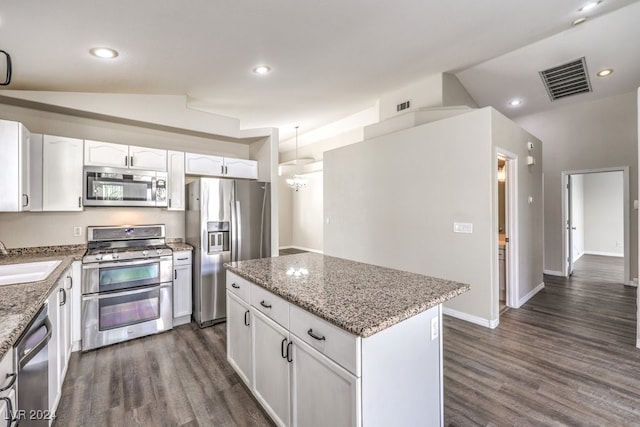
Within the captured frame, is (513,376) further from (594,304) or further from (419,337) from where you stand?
(594,304)

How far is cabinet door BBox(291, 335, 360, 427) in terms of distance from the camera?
3.98 ft

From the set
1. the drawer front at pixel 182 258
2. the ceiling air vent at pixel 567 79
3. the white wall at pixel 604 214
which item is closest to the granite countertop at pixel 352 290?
the drawer front at pixel 182 258

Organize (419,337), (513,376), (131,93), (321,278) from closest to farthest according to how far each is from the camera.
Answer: (419,337), (321,278), (513,376), (131,93)

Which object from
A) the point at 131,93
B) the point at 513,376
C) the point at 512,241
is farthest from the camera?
the point at 512,241

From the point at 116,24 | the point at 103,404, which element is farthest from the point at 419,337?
the point at 116,24

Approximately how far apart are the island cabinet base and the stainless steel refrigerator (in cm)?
170

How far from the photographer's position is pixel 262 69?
306 cm

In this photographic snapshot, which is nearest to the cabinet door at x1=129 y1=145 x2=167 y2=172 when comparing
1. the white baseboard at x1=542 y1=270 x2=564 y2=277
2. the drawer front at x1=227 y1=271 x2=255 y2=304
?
the drawer front at x1=227 y1=271 x2=255 y2=304

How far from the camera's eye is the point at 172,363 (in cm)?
261

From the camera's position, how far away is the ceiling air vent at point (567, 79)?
4.25m

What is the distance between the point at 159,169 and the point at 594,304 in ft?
20.1

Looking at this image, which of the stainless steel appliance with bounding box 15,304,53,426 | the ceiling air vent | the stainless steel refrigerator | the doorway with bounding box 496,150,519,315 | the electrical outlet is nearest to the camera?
the stainless steel appliance with bounding box 15,304,53,426

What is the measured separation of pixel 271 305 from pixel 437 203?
279 centimetres

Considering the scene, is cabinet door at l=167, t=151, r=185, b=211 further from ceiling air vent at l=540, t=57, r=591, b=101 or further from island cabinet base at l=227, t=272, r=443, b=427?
ceiling air vent at l=540, t=57, r=591, b=101
